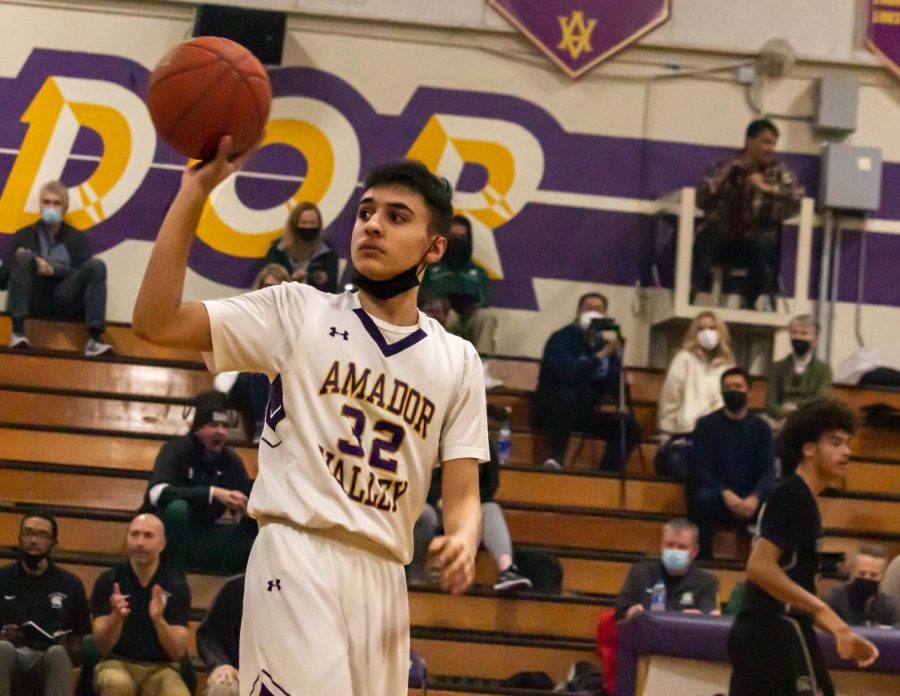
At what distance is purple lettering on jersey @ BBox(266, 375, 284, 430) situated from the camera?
347cm

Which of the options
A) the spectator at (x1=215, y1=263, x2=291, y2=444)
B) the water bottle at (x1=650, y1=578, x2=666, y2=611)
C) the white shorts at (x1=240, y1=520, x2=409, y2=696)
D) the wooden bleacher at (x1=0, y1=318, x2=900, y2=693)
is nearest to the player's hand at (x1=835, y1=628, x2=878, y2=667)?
the white shorts at (x1=240, y1=520, x2=409, y2=696)

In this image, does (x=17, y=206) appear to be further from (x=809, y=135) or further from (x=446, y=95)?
(x=809, y=135)

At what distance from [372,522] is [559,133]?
31.4 feet

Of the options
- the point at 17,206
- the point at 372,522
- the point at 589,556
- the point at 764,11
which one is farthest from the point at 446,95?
the point at 372,522

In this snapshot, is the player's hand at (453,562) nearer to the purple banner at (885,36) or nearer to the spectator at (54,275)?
the spectator at (54,275)

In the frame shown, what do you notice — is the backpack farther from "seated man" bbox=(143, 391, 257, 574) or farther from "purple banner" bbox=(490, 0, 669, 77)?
"purple banner" bbox=(490, 0, 669, 77)

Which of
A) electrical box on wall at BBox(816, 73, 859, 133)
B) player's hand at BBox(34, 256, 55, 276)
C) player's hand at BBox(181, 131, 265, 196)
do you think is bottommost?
player's hand at BBox(181, 131, 265, 196)

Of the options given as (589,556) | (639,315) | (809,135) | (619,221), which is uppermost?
(809,135)

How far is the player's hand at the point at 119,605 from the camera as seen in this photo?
7.27 m

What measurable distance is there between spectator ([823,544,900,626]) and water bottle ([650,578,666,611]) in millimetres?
992

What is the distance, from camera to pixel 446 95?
41.2 ft

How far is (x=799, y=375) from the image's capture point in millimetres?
10953

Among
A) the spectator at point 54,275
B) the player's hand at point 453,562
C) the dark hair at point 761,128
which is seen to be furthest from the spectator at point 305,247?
the player's hand at point 453,562

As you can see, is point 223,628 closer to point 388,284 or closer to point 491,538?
point 491,538
